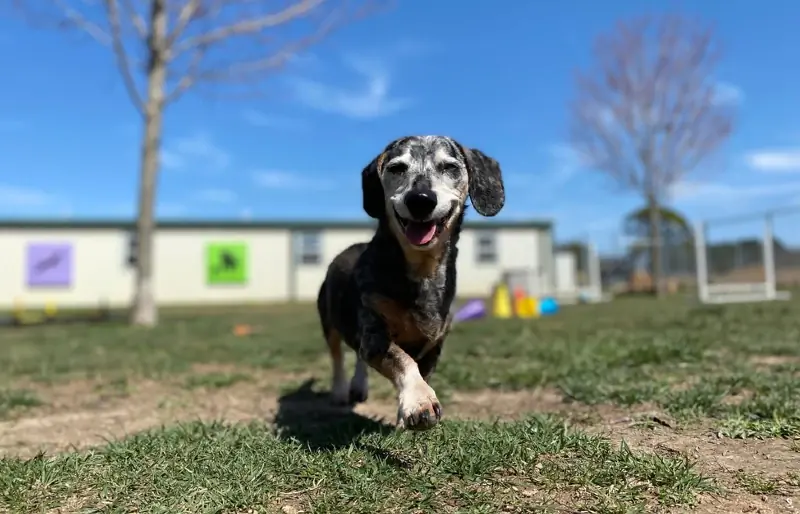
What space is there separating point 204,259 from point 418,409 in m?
29.2

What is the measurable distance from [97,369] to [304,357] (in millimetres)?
2276

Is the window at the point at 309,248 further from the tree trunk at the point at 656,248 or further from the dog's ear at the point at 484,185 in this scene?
the dog's ear at the point at 484,185

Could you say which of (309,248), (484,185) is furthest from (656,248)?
(484,185)

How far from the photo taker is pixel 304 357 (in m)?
7.25

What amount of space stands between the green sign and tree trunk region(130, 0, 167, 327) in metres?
15.6

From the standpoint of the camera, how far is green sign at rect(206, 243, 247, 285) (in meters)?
30.0

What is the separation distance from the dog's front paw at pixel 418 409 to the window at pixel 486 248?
1192 inches

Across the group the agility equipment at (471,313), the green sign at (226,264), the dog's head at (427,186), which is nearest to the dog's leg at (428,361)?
the dog's head at (427,186)

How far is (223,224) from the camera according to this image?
3038cm

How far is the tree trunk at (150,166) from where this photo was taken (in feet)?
47.3

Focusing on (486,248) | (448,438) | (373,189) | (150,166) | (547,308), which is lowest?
(448,438)

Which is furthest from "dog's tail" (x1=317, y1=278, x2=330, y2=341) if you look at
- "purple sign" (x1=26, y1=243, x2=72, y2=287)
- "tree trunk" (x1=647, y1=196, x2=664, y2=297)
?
"purple sign" (x1=26, y1=243, x2=72, y2=287)

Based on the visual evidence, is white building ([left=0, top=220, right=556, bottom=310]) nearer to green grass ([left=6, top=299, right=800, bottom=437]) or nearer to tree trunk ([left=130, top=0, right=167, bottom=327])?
tree trunk ([left=130, top=0, right=167, bottom=327])

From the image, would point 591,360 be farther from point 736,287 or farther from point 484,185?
point 736,287
